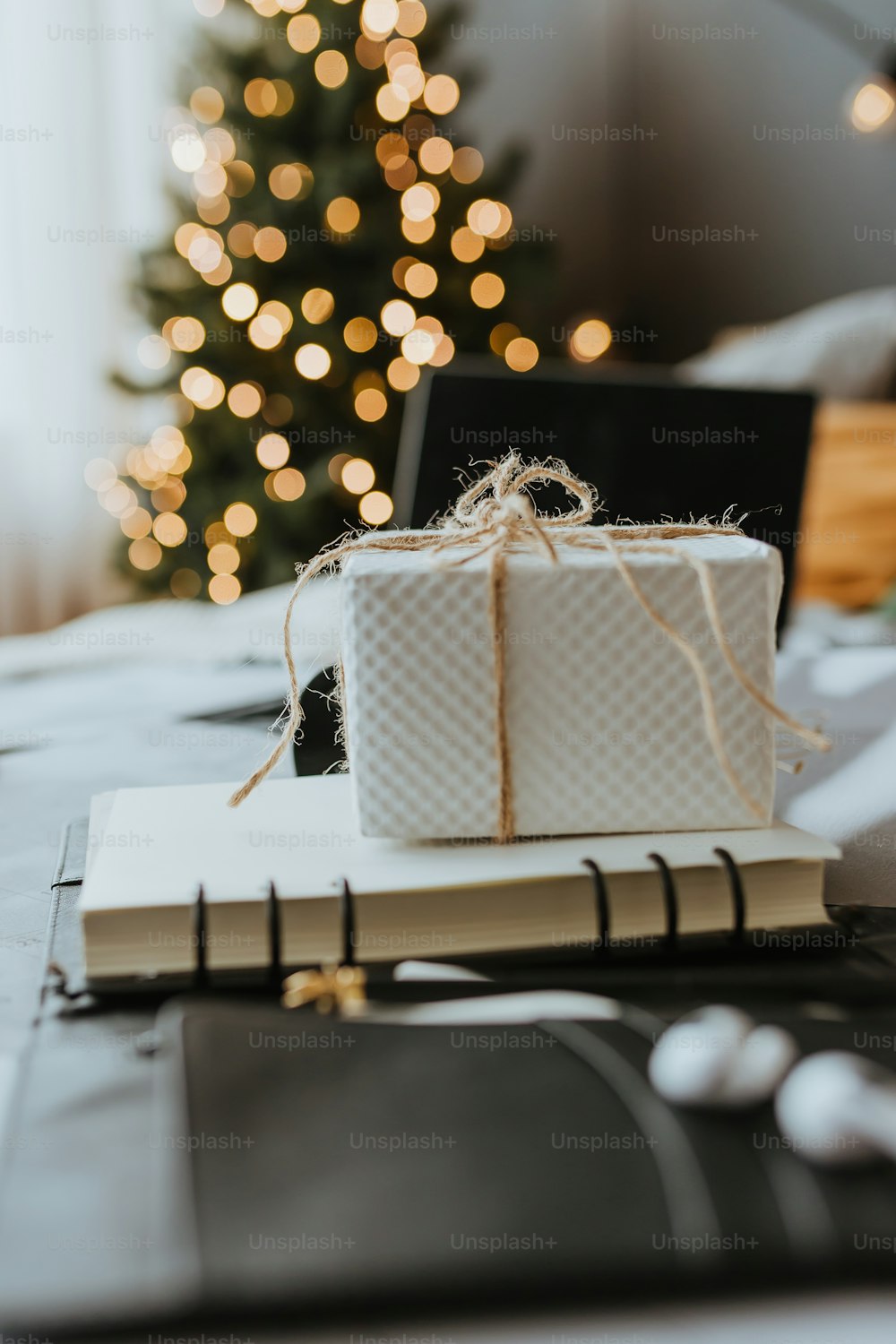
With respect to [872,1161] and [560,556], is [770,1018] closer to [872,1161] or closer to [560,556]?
[872,1161]

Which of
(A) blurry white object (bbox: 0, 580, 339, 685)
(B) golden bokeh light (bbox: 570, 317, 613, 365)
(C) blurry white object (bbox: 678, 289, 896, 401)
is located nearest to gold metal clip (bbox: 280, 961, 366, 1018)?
(A) blurry white object (bbox: 0, 580, 339, 685)

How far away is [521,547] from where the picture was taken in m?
0.48

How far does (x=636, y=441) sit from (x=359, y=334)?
142 cm

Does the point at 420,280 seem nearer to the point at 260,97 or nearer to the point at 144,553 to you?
the point at 260,97

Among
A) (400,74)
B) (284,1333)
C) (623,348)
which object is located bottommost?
(284,1333)

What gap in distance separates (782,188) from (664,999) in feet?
8.76

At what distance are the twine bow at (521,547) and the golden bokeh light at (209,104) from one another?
6.94ft

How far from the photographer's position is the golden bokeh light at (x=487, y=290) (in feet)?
7.88

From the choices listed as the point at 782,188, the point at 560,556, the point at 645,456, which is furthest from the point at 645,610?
the point at 782,188

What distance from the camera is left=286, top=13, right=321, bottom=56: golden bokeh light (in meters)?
2.21

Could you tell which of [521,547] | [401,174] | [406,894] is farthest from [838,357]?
[406,894]

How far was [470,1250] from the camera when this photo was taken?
11.1 inches

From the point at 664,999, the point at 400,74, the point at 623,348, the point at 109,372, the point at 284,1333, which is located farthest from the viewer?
the point at 623,348

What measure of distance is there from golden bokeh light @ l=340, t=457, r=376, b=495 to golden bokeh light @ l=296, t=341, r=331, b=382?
7.4 inches
